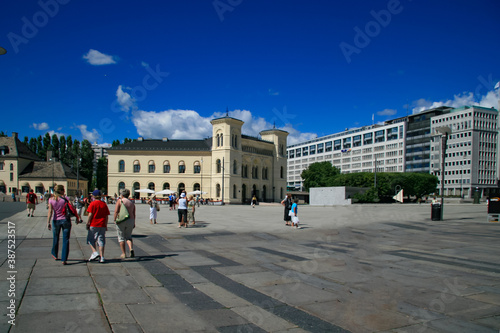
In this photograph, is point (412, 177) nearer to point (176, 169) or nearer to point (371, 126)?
point (176, 169)

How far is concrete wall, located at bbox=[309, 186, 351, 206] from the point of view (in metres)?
48.0

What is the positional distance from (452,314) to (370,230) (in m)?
11.9

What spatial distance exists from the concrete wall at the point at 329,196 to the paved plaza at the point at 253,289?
120 ft

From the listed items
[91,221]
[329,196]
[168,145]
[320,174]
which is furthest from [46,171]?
[91,221]

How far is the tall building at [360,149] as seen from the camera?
126 m

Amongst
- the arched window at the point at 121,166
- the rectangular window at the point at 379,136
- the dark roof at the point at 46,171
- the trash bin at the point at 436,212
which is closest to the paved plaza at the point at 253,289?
the trash bin at the point at 436,212

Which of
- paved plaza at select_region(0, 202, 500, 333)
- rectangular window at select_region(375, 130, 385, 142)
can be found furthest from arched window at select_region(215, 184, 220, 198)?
rectangular window at select_region(375, 130, 385, 142)

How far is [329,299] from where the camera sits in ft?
19.7

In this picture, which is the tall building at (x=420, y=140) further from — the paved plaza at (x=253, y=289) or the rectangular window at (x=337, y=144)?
the paved plaza at (x=253, y=289)

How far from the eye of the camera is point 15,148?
76250 mm

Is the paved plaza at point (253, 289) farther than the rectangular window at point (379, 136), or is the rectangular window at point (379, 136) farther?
the rectangular window at point (379, 136)

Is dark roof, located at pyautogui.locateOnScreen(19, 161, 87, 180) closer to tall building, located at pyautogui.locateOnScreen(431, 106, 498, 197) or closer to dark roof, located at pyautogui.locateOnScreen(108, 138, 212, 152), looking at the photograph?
dark roof, located at pyautogui.locateOnScreen(108, 138, 212, 152)

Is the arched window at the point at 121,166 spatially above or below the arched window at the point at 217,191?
above

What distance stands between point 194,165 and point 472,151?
8149cm
